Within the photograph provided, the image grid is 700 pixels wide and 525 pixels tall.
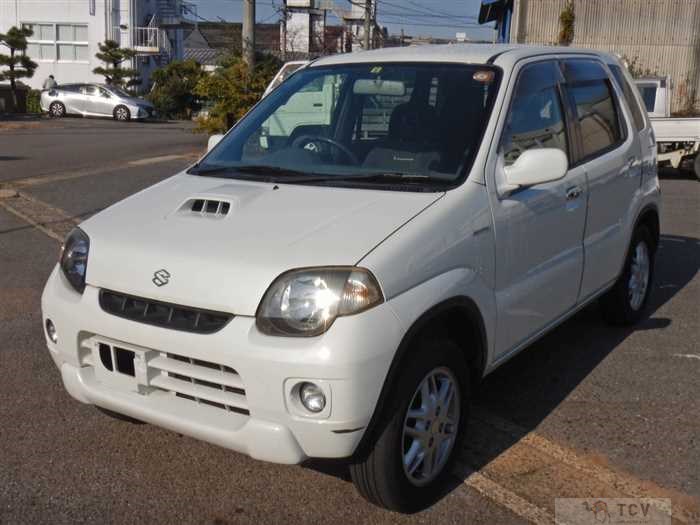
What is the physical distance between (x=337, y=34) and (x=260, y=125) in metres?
68.1

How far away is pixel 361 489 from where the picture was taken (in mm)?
Answer: 3256

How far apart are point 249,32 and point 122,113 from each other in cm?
1807

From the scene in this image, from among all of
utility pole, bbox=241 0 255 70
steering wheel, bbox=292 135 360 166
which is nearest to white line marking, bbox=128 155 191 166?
utility pole, bbox=241 0 255 70

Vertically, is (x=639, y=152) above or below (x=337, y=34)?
below

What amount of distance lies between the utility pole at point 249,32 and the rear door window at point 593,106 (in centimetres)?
1172

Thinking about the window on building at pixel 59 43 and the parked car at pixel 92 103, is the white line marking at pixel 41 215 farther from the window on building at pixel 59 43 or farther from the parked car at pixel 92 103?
the window on building at pixel 59 43

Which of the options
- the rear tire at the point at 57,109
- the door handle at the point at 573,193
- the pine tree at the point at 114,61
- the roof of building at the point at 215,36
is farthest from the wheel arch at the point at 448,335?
the roof of building at the point at 215,36

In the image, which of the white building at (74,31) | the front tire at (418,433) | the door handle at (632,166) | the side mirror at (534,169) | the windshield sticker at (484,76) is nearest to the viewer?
the front tire at (418,433)

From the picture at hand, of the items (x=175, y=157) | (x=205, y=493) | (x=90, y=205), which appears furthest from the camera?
(x=175, y=157)

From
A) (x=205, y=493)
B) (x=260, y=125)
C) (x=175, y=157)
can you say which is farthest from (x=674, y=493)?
(x=175, y=157)

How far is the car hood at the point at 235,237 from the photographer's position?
3062 millimetres

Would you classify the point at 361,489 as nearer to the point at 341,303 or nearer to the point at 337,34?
the point at 341,303

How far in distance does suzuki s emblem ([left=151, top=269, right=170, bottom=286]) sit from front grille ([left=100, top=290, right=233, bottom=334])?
0.07m

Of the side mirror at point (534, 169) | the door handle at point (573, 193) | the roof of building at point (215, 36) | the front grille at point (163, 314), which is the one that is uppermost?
the roof of building at point (215, 36)
